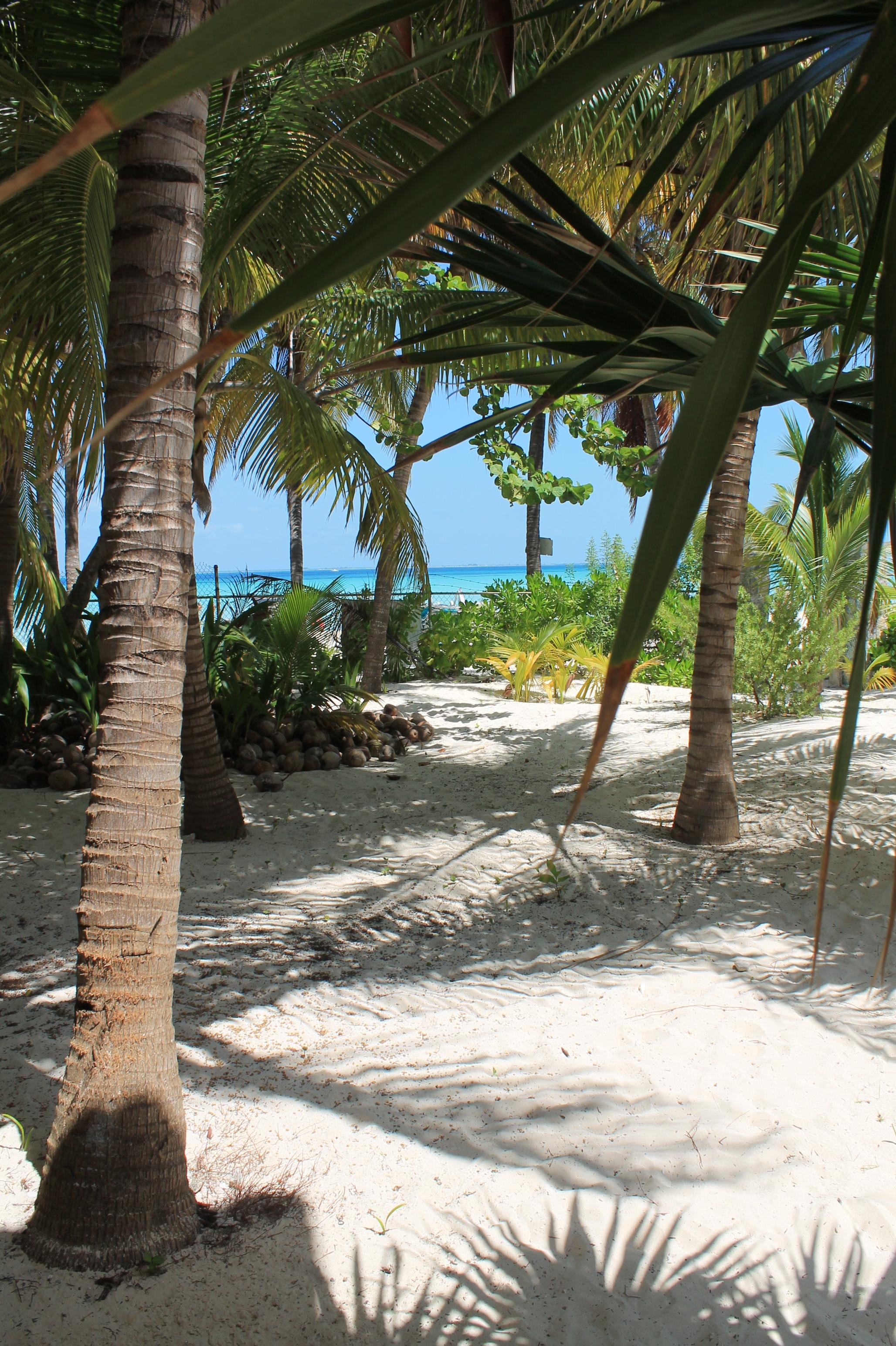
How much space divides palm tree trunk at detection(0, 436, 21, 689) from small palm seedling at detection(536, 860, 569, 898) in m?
4.12

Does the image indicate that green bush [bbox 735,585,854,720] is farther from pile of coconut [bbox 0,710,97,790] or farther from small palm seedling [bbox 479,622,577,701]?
pile of coconut [bbox 0,710,97,790]

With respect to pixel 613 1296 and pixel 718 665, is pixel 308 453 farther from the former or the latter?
pixel 613 1296

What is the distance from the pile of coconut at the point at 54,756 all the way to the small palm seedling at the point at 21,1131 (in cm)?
318

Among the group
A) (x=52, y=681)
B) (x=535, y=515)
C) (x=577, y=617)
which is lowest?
(x=52, y=681)

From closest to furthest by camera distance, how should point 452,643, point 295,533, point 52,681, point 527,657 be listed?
point 52,681
point 527,657
point 452,643
point 295,533

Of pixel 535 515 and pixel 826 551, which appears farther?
pixel 535 515

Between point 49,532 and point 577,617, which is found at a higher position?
point 49,532

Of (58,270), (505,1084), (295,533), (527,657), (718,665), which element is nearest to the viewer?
(505,1084)

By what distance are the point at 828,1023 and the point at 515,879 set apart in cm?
183

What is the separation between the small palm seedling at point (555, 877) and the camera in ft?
14.3

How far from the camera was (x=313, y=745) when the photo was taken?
674 centimetres

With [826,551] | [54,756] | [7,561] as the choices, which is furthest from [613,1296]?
[826,551]

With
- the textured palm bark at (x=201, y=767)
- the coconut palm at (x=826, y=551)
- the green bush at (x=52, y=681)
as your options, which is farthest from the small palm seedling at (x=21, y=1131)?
the coconut palm at (x=826, y=551)

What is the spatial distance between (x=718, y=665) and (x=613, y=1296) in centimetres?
348
